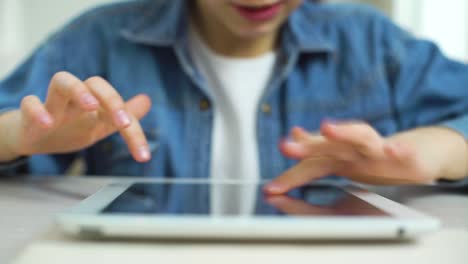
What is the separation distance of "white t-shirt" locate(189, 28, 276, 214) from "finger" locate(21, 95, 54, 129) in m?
0.28

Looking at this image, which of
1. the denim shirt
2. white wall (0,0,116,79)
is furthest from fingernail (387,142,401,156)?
white wall (0,0,116,79)

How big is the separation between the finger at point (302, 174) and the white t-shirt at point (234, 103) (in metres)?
0.22

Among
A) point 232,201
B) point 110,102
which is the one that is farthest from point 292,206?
point 110,102

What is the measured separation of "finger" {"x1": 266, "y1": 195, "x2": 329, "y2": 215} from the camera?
0.83 ft

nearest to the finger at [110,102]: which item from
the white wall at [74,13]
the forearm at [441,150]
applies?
the forearm at [441,150]

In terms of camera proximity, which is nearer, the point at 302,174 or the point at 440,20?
the point at 302,174

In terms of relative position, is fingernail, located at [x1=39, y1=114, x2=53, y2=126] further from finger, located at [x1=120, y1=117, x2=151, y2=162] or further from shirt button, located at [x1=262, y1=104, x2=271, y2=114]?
shirt button, located at [x1=262, y1=104, x2=271, y2=114]

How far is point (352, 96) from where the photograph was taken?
2.03 ft

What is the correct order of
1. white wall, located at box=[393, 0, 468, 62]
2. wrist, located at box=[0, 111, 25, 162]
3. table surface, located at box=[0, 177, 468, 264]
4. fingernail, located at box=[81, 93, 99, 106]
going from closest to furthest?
table surface, located at box=[0, 177, 468, 264] < fingernail, located at box=[81, 93, 99, 106] < wrist, located at box=[0, 111, 25, 162] < white wall, located at box=[393, 0, 468, 62]

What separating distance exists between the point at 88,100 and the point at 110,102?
0.02 m

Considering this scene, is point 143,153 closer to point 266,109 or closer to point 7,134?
point 7,134

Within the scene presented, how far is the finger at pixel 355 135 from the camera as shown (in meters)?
0.32

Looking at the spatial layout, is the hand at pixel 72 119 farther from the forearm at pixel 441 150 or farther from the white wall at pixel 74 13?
the white wall at pixel 74 13

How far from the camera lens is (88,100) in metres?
0.31
